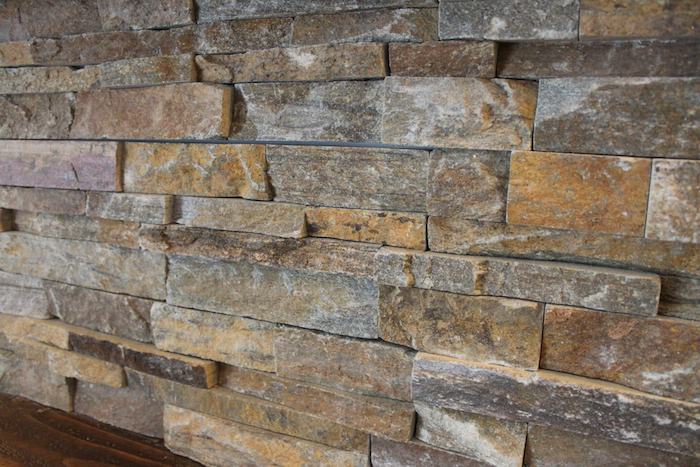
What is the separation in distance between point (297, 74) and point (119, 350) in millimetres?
1491

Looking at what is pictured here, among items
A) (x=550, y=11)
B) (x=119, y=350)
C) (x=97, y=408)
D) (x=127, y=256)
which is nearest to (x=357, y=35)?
(x=550, y=11)

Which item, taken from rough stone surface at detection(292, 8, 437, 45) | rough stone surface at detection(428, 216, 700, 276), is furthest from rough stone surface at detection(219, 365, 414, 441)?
rough stone surface at detection(292, 8, 437, 45)

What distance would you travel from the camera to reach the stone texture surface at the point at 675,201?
142 cm

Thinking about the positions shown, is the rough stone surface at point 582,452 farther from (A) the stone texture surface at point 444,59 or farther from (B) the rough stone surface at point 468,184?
(A) the stone texture surface at point 444,59

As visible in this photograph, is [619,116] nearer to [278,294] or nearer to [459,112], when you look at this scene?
[459,112]

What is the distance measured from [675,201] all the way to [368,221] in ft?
3.00

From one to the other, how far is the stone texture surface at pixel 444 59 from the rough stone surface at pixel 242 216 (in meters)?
0.62

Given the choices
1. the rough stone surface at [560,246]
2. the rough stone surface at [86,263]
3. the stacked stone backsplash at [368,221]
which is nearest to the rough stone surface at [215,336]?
the stacked stone backsplash at [368,221]

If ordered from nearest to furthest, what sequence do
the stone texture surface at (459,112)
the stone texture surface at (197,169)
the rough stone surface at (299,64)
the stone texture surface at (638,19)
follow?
the stone texture surface at (638,19), the stone texture surface at (459,112), the rough stone surface at (299,64), the stone texture surface at (197,169)

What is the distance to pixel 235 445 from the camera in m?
2.21

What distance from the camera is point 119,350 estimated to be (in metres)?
2.38

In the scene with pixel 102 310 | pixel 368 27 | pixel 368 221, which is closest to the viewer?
pixel 368 27

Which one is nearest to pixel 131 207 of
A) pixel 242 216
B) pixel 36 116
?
pixel 242 216

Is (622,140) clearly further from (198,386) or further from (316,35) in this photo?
(198,386)
